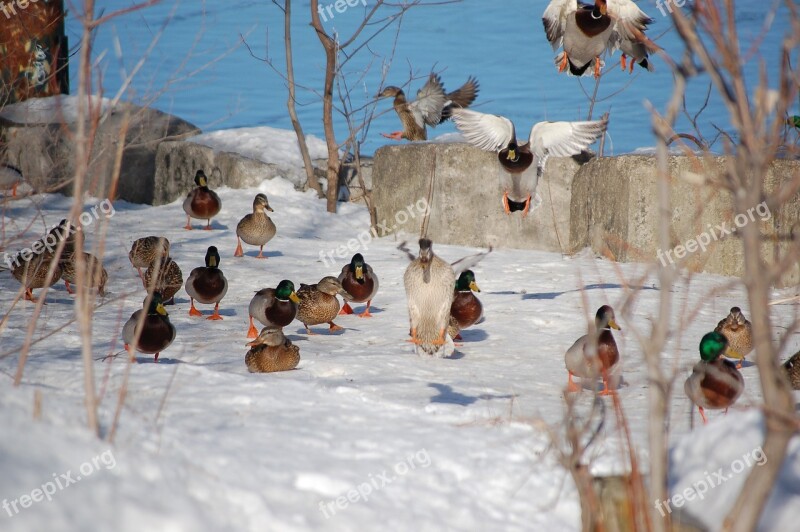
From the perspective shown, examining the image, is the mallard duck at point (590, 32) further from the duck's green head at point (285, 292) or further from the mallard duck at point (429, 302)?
the duck's green head at point (285, 292)

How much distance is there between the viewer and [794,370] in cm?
519

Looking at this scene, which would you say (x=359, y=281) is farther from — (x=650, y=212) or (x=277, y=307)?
(x=650, y=212)

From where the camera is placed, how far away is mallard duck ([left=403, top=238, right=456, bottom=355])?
20.2 ft

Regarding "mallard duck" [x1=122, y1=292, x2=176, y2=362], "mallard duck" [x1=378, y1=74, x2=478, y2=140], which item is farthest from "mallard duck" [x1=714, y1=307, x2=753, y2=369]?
"mallard duck" [x1=378, y1=74, x2=478, y2=140]

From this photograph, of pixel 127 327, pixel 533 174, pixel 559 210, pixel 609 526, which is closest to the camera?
pixel 609 526

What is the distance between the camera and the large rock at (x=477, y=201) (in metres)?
10.7

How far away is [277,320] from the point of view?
6.57 metres

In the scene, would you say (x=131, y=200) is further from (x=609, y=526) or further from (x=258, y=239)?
(x=609, y=526)

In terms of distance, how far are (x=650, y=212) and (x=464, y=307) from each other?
11.1 ft

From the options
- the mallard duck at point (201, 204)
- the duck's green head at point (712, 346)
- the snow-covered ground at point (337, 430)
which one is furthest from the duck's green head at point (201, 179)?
the duck's green head at point (712, 346)

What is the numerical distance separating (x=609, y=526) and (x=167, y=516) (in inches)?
54.7

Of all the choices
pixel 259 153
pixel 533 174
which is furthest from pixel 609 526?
pixel 259 153

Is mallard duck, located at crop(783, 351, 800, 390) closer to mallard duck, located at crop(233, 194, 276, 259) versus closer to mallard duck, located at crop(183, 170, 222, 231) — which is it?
mallard duck, located at crop(233, 194, 276, 259)

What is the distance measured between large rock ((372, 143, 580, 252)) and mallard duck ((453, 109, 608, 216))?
158 cm
